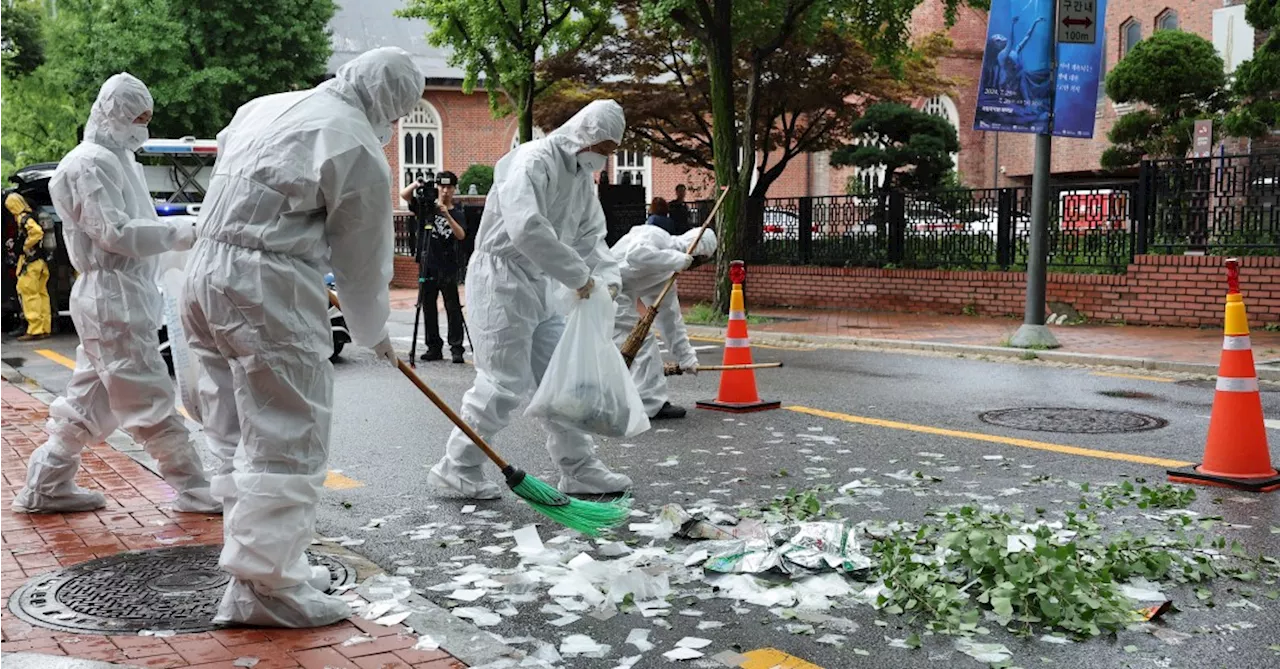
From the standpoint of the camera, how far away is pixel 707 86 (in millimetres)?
23266

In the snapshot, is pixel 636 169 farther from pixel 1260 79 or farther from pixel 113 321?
pixel 113 321

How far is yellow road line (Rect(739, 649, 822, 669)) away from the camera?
3.86 meters

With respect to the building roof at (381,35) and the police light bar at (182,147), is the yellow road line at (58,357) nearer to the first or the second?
the police light bar at (182,147)

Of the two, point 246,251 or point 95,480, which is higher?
point 246,251

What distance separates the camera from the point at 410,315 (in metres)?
20.2

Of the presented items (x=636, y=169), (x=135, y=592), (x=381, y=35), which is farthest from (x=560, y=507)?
(x=381, y=35)

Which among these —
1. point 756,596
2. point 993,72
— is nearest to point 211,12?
point 993,72

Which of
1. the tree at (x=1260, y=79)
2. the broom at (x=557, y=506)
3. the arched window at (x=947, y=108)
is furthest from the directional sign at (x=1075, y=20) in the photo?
the arched window at (x=947, y=108)

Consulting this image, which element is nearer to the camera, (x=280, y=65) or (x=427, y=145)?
(x=280, y=65)

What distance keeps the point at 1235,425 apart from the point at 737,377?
144 inches

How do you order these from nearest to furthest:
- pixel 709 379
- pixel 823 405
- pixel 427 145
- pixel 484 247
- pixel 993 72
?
pixel 484 247
pixel 823 405
pixel 709 379
pixel 993 72
pixel 427 145

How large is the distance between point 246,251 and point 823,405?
587cm

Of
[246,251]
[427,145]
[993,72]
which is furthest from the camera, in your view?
[427,145]

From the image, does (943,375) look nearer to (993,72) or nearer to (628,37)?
(993,72)
